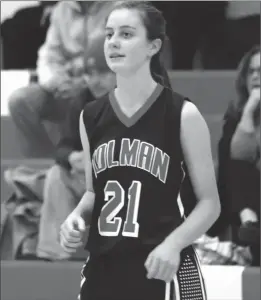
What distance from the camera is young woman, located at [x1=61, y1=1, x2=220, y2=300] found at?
1856 mm

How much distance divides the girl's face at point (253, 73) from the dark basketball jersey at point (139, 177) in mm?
2041

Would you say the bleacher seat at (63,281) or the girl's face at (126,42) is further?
the bleacher seat at (63,281)

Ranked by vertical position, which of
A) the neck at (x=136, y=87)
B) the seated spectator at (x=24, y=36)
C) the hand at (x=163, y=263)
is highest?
the seated spectator at (x=24, y=36)

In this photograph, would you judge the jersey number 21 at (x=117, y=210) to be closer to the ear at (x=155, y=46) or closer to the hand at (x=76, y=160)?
the ear at (x=155, y=46)

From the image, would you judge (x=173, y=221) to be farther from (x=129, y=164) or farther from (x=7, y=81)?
(x=7, y=81)

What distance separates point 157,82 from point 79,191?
74.0 inches

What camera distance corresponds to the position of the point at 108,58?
1922 mm

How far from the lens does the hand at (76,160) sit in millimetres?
3793

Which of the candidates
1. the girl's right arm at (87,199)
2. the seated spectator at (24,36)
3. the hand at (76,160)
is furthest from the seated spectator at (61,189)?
the girl's right arm at (87,199)

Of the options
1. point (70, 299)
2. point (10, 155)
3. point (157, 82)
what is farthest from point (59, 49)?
point (157, 82)

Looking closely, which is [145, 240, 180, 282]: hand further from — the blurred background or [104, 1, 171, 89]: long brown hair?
the blurred background

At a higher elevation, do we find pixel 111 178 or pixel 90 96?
pixel 90 96

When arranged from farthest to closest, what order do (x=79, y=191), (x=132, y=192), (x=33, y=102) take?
1. (x=33, y=102)
2. (x=79, y=191)
3. (x=132, y=192)

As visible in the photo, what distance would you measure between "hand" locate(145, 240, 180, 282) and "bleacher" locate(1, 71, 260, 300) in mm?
1887
